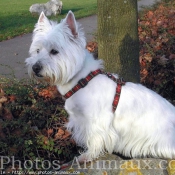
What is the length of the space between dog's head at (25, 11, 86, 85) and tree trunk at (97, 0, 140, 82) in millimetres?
1547

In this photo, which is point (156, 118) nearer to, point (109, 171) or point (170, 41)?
point (109, 171)

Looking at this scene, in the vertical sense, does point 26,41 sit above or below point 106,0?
below

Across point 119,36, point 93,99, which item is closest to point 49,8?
point 119,36

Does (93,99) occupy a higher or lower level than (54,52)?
lower

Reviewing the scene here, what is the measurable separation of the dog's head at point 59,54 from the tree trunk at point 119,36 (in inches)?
60.9

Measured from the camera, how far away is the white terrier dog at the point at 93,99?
391 centimetres

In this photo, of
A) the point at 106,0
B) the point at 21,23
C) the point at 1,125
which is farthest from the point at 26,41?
the point at 1,125

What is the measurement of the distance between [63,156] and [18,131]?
0.65m

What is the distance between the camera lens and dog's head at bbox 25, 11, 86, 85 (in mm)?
3868

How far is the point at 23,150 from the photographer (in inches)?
159

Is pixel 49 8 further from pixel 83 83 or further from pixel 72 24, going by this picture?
pixel 83 83

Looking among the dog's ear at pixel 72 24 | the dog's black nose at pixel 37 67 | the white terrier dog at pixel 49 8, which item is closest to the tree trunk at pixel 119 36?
the dog's ear at pixel 72 24

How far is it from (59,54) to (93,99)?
635 mm

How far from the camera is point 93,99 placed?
3.95m
